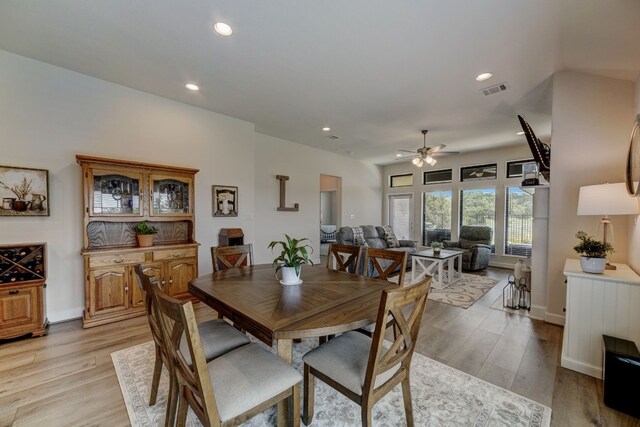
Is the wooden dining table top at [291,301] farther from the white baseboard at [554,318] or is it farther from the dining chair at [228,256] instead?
the white baseboard at [554,318]

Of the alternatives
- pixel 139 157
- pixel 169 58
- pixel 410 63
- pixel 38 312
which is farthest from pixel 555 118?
pixel 38 312

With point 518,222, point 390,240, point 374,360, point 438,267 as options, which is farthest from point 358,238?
point 374,360

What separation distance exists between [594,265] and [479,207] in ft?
17.2

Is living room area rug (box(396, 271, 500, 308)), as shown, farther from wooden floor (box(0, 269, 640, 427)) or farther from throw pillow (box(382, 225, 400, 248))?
throw pillow (box(382, 225, 400, 248))

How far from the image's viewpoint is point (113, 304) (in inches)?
122

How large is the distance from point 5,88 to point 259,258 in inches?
158

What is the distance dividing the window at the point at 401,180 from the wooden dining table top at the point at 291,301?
681cm

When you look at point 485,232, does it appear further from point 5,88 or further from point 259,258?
point 5,88

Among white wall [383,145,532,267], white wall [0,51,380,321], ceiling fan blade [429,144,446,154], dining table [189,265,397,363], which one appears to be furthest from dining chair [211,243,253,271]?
white wall [383,145,532,267]

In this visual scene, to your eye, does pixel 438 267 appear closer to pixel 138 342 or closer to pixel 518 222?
pixel 518 222

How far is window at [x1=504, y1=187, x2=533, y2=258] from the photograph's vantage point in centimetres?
635

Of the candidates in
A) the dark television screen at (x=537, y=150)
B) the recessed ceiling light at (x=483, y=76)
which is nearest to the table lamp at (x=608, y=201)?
the dark television screen at (x=537, y=150)

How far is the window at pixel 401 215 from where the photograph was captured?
858 cm

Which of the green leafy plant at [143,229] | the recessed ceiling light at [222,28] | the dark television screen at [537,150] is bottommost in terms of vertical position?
the green leafy plant at [143,229]
